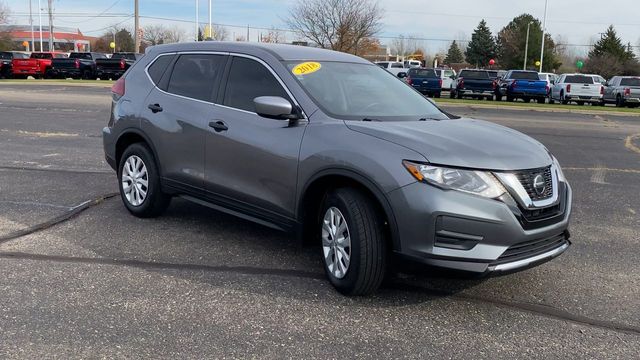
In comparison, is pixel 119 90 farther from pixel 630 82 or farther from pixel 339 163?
pixel 630 82

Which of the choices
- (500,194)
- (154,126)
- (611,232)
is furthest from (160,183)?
(611,232)

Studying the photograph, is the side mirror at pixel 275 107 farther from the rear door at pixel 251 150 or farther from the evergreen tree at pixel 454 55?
the evergreen tree at pixel 454 55

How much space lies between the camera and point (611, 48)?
68938mm

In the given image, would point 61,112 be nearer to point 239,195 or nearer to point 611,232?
point 239,195

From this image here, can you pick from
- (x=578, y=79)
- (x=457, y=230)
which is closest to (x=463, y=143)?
(x=457, y=230)

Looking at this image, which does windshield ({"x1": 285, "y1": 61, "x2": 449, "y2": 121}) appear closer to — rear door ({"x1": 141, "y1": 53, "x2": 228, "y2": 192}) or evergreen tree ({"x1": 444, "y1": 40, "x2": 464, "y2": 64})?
rear door ({"x1": 141, "y1": 53, "x2": 228, "y2": 192})

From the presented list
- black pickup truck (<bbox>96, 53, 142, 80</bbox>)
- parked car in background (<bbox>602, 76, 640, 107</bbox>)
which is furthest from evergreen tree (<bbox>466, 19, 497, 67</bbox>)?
black pickup truck (<bbox>96, 53, 142, 80</bbox>)

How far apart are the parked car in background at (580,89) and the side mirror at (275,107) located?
96.2ft

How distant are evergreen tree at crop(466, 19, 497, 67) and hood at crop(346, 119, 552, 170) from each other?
8468 cm

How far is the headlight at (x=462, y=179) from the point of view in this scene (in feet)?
12.2

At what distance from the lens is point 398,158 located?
387 centimetres

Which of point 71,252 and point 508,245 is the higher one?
point 508,245

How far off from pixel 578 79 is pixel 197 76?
29.7 metres

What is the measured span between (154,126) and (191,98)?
55cm
